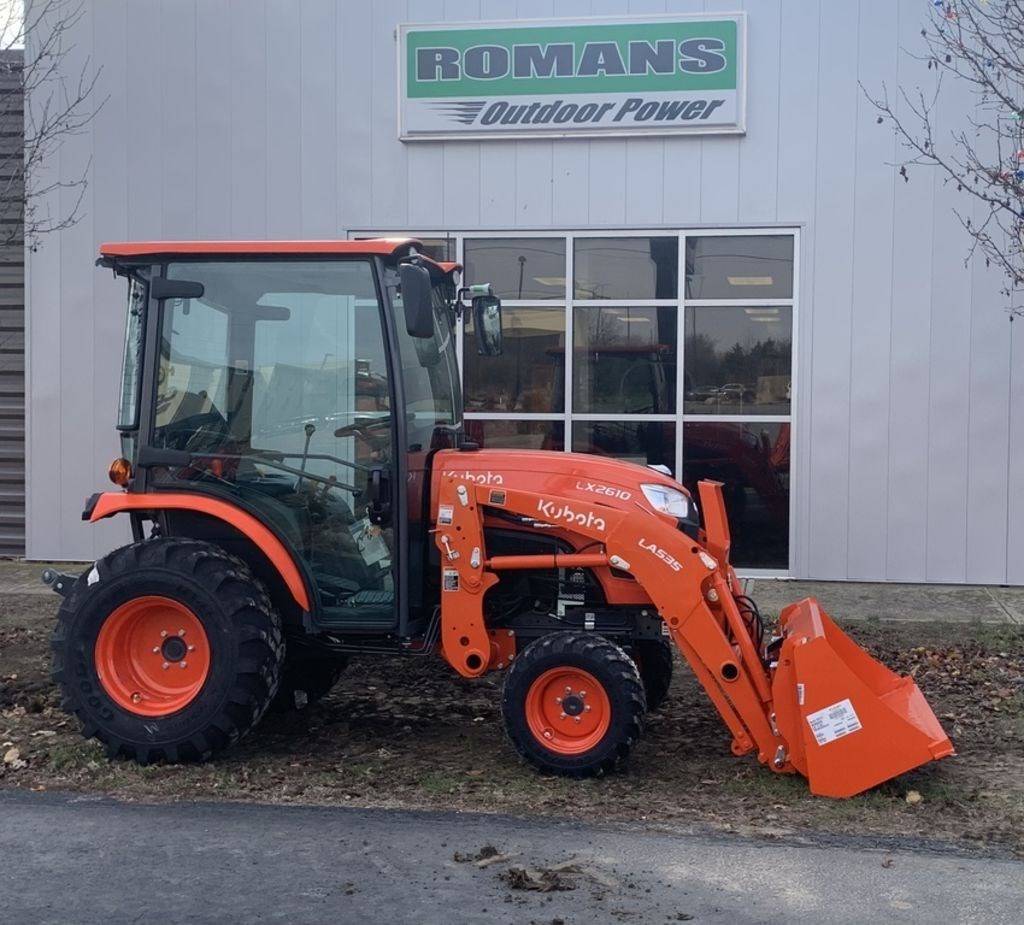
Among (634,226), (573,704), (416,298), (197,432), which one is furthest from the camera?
(634,226)

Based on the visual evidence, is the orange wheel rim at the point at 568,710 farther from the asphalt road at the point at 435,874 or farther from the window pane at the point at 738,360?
the window pane at the point at 738,360

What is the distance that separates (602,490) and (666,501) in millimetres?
312

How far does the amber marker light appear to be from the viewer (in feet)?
19.9

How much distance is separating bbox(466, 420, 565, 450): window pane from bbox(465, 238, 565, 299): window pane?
1127 mm

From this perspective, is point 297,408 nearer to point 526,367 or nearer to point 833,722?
point 833,722

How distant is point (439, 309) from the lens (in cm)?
673

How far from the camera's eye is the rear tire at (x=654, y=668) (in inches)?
263

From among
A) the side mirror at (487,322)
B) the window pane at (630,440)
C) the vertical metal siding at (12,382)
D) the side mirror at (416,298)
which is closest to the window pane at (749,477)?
the window pane at (630,440)

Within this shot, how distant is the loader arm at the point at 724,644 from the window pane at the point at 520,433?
4.93 meters

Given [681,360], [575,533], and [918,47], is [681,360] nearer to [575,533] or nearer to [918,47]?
[918,47]

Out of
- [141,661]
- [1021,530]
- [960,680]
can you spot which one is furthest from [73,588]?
[1021,530]

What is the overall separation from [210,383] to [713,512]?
2.53 meters

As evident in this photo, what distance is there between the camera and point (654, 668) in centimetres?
676

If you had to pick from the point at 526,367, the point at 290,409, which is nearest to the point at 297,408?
the point at 290,409
